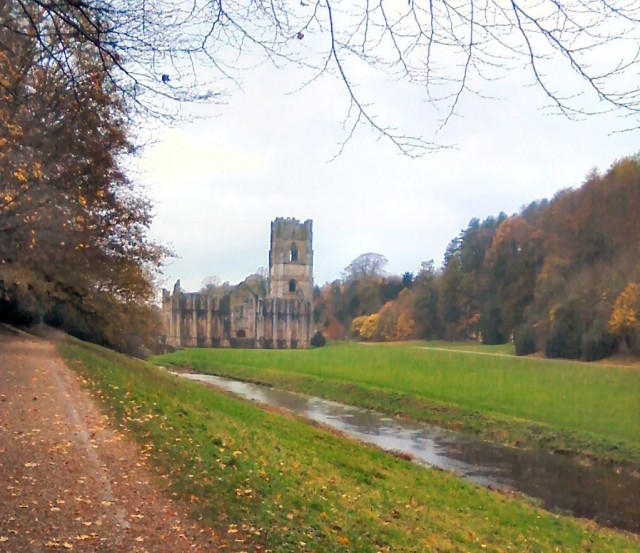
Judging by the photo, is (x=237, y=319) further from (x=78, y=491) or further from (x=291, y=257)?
(x=78, y=491)

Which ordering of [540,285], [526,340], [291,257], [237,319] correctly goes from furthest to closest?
[291,257] → [237,319] → [526,340] → [540,285]

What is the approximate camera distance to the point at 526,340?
59.6m

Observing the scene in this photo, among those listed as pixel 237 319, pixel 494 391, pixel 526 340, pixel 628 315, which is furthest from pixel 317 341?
pixel 494 391

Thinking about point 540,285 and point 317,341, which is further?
point 317,341

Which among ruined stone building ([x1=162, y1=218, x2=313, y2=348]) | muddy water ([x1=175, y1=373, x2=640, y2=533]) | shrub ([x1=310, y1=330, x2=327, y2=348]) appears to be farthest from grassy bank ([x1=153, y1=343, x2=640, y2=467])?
shrub ([x1=310, y1=330, x2=327, y2=348])

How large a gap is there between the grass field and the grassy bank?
1092cm

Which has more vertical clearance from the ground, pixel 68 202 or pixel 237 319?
pixel 68 202

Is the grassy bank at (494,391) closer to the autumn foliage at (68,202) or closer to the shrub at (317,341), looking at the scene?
the autumn foliage at (68,202)

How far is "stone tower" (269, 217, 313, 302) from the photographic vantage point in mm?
107625

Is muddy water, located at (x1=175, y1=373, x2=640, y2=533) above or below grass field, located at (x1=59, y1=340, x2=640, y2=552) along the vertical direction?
below

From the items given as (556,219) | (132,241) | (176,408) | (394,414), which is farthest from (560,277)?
(176,408)

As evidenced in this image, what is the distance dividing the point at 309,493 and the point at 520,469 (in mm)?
14148

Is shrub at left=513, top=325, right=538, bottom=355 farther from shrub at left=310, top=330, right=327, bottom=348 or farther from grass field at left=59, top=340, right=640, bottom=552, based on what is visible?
shrub at left=310, top=330, right=327, bottom=348

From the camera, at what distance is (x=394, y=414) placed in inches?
1447
